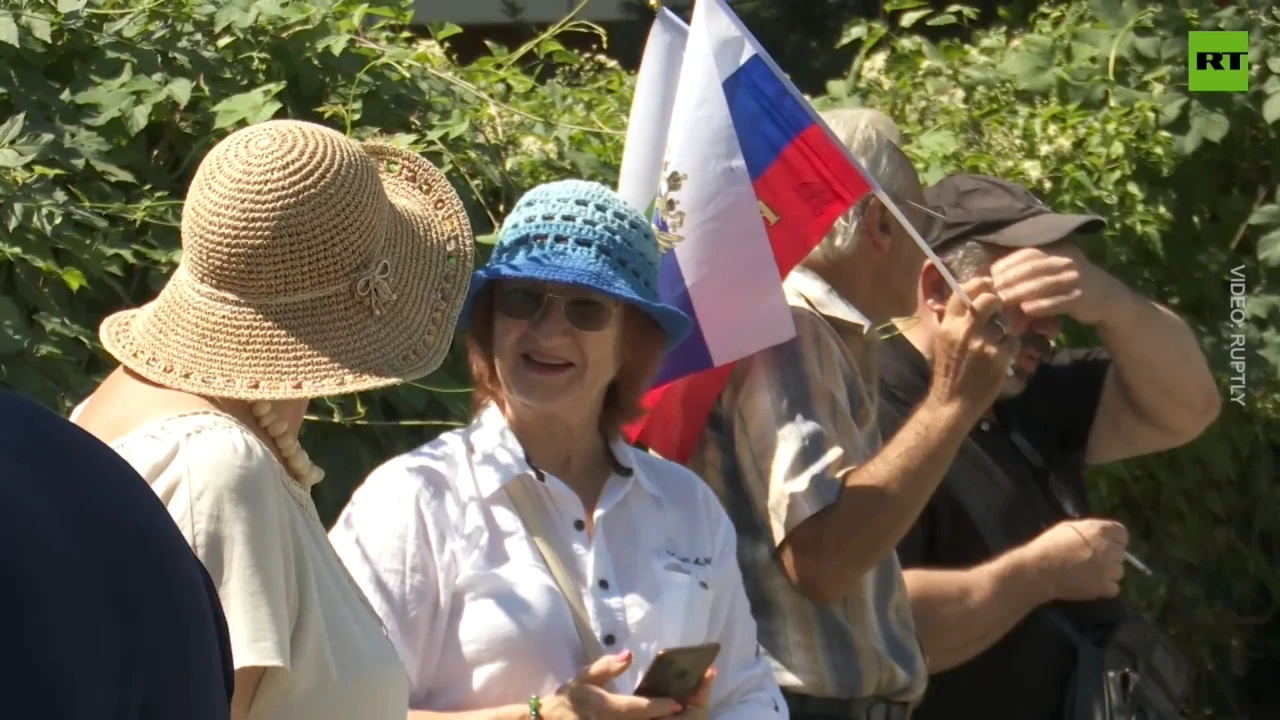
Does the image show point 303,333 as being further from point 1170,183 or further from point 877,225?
point 1170,183

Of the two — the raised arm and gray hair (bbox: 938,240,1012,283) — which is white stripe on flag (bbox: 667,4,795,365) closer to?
the raised arm

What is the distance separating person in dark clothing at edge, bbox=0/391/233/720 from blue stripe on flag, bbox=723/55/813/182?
1.88 meters

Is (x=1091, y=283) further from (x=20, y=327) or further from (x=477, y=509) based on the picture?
(x=20, y=327)

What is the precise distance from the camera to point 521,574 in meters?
2.40

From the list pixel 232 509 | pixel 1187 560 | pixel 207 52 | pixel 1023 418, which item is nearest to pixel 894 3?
pixel 1187 560

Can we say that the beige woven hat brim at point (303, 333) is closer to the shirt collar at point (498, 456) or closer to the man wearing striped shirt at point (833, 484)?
the shirt collar at point (498, 456)

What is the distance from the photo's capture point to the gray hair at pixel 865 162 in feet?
10.2

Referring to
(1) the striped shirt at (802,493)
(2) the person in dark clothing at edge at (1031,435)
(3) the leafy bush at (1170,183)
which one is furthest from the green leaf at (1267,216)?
(1) the striped shirt at (802,493)

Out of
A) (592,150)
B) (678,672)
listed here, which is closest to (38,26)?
(592,150)

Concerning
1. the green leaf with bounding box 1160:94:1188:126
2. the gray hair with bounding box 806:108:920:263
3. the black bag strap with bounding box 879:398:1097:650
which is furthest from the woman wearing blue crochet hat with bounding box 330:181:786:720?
the green leaf with bounding box 1160:94:1188:126

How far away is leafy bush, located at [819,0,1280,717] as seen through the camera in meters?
4.71

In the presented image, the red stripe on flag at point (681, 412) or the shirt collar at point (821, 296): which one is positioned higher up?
the shirt collar at point (821, 296)

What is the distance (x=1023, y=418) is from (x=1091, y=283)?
319mm

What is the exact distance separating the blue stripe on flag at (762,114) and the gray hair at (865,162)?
3.4 inches
